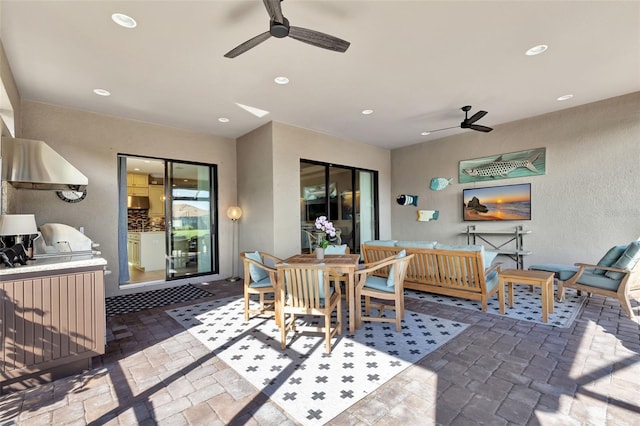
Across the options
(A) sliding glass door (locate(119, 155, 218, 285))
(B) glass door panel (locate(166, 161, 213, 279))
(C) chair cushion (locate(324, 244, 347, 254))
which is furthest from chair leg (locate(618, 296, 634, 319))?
(B) glass door panel (locate(166, 161, 213, 279))

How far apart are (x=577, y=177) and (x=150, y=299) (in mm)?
7768

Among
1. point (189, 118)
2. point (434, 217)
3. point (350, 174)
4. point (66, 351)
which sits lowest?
point (66, 351)

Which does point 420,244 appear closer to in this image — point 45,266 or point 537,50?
point 537,50

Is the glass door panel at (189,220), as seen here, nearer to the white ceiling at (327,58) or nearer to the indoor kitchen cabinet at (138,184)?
the white ceiling at (327,58)

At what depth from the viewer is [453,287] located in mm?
4348

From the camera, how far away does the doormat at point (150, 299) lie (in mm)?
4359

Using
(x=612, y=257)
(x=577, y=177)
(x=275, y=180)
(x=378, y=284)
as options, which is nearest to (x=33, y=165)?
(x=275, y=180)

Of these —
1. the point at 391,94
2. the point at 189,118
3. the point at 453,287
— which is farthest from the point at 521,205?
the point at 189,118

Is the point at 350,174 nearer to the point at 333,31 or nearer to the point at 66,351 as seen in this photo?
the point at 333,31

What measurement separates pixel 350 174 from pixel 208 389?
576 cm

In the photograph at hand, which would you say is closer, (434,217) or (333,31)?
(333,31)

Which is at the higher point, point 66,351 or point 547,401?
point 66,351

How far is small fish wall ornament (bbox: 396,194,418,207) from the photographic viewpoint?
7.53 m

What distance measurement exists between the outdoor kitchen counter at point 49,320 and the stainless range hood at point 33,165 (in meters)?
1.16
